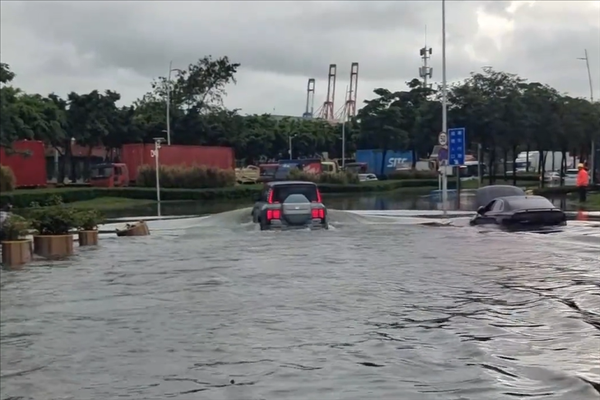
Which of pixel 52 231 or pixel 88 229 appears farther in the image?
pixel 88 229

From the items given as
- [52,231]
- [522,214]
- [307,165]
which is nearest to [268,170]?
[307,165]

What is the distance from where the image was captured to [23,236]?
19547 mm

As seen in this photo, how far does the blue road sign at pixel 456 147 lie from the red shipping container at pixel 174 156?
2839 centimetres

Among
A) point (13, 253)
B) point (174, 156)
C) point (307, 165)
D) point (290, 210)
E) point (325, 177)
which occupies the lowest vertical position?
point (13, 253)

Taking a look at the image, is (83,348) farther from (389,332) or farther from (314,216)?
(314,216)

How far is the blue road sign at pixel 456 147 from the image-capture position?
35750 millimetres

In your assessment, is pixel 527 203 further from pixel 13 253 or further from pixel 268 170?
pixel 268 170

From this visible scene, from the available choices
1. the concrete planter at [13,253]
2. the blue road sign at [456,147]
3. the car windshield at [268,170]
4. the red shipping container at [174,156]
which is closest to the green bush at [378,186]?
the red shipping container at [174,156]

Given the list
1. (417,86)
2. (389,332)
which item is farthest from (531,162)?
(389,332)

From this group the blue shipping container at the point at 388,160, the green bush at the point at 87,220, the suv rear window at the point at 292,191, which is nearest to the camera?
the green bush at the point at 87,220

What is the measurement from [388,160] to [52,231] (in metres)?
68.7

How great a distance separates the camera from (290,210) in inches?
998

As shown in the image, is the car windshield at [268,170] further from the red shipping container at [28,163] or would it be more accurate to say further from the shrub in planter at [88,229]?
the shrub in planter at [88,229]

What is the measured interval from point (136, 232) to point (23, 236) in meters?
6.60
